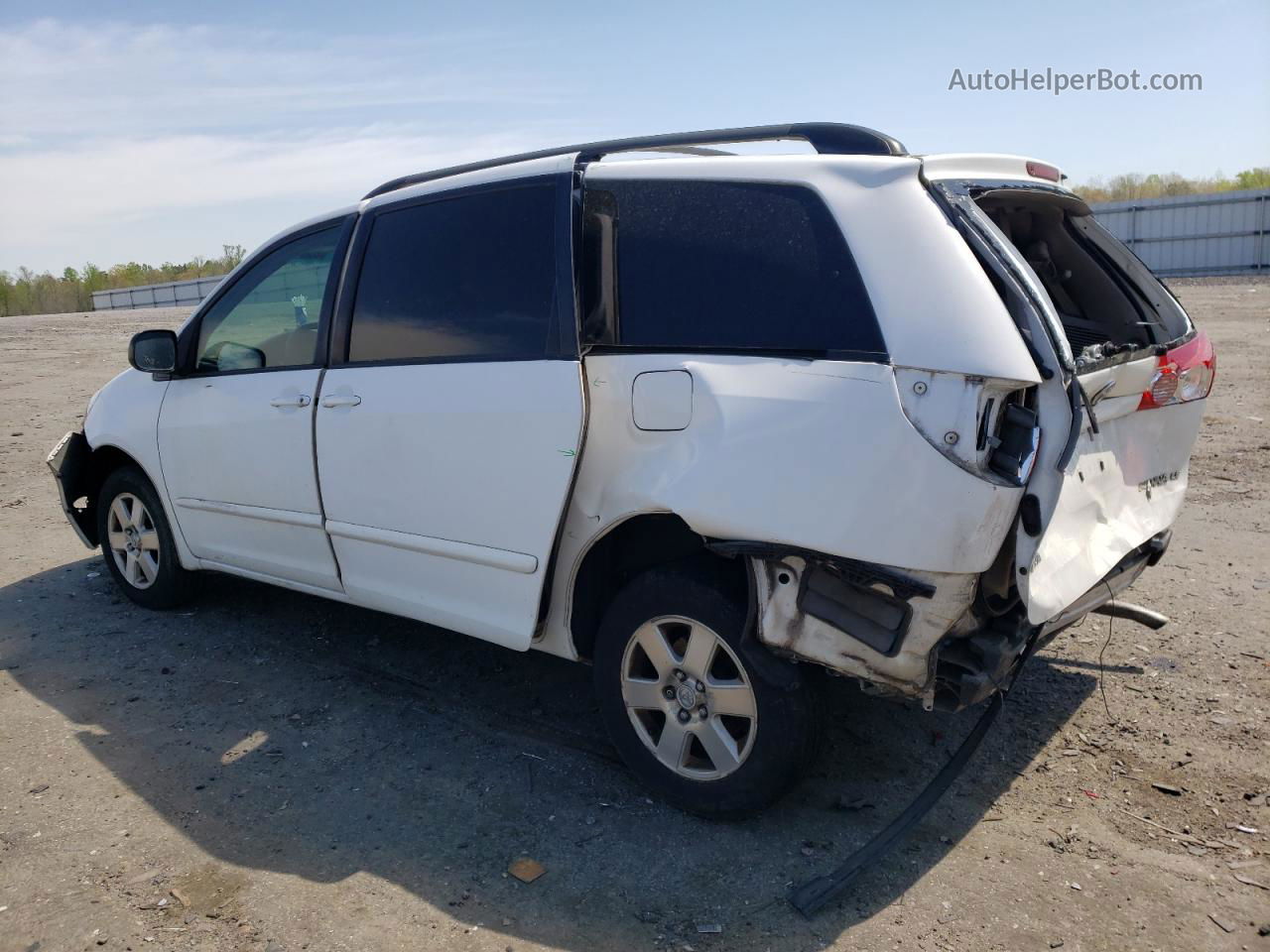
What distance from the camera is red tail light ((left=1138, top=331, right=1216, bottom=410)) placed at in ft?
11.7

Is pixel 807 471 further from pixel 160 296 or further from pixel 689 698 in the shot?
pixel 160 296

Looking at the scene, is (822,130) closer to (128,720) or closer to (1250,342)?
(128,720)

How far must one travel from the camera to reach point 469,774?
150 inches

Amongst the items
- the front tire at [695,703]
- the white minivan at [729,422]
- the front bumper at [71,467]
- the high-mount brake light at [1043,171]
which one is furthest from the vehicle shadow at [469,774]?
the high-mount brake light at [1043,171]

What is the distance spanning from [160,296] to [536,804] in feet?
128

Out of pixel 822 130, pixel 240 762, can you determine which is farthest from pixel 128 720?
pixel 822 130

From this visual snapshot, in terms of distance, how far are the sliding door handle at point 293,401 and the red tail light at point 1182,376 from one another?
3196 mm

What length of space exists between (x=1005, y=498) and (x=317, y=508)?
2831 millimetres

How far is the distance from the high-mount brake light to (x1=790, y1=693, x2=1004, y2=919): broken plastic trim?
1839 millimetres

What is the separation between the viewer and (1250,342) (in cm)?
1336

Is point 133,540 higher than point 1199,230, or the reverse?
point 1199,230

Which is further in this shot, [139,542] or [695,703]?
[139,542]

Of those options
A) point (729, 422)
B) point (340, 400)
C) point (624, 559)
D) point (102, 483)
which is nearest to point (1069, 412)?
point (729, 422)

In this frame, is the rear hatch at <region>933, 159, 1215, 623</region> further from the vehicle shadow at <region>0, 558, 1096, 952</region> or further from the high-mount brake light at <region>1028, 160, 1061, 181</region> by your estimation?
the vehicle shadow at <region>0, 558, 1096, 952</region>
